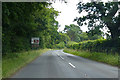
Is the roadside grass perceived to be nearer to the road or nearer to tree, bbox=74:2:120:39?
the road

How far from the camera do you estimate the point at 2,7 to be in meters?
10.5

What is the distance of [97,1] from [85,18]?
3234mm

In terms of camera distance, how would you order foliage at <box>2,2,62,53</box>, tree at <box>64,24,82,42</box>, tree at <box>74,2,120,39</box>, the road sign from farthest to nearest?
tree at <box>64,24,82,42</box>, the road sign, tree at <box>74,2,120,39</box>, foliage at <box>2,2,62,53</box>

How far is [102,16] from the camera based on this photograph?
24281 mm

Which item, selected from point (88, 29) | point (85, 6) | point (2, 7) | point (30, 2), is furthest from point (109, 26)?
point (2, 7)

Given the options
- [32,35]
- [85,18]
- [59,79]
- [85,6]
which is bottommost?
[59,79]

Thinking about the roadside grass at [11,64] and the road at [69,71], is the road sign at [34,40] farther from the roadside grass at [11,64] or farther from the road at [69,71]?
the road at [69,71]

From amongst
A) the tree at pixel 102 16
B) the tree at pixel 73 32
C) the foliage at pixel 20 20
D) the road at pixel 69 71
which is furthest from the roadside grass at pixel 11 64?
the tree at pixel 73 32

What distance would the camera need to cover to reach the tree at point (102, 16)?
76.8ft

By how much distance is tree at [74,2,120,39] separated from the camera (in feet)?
76.8

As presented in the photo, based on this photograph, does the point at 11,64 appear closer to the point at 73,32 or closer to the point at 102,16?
the point at 102,16

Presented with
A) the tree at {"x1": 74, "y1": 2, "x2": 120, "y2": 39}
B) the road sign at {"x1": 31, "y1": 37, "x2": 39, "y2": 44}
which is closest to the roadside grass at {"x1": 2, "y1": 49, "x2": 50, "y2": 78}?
the tree at {"x1": 74, "y1": 2, "x2": 120, "y2": 39}

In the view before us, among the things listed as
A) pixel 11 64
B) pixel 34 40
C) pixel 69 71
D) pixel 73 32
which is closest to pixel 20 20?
pixel 11 64

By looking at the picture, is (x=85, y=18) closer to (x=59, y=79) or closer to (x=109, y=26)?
(x=109, y=26)
